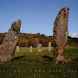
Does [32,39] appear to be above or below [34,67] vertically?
above

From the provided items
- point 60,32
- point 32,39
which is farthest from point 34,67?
point 60,32

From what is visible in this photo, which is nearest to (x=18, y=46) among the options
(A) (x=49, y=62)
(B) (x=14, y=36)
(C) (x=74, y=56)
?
(B) (x=14, y=36)

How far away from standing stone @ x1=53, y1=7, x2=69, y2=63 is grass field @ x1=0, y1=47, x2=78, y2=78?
0.23 metres

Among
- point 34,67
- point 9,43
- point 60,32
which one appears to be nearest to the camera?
point 34,67

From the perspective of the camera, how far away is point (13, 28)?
36.7ft

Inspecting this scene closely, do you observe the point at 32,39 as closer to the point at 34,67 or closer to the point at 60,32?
the point at 60,32

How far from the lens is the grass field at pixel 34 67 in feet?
33.6

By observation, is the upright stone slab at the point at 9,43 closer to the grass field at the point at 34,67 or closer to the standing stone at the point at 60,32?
the grass field at the point at 34,67

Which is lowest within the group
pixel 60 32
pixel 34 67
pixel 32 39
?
pixel 34 67

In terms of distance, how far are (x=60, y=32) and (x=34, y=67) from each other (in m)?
1.55

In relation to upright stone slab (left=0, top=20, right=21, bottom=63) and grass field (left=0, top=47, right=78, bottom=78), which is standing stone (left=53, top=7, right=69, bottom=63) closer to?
grass field (left=0, top=47, right=78, bottom=78)

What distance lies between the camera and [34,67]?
10383 millimetres

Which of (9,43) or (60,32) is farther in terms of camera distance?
(9,43)

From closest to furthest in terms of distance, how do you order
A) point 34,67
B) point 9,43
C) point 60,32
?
point 34,67
point 60,32
point 9,43
